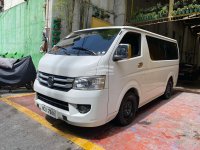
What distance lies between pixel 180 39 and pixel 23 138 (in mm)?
17661

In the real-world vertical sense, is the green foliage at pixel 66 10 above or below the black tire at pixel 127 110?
above

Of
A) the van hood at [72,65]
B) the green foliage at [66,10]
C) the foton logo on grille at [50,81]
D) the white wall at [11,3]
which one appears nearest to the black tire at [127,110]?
the van hood at [72,65]

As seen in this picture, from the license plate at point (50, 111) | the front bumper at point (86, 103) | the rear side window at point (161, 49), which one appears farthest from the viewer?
the rear side window at point (161, 49)

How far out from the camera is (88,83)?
353 centimetres

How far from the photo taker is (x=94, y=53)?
3871 mm

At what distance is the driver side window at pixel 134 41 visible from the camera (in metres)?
4.40

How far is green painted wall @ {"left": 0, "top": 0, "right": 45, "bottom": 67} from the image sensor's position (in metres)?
9.58

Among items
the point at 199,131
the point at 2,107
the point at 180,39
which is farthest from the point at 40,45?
the point at 180,39

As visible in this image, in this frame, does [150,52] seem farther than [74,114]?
Yes

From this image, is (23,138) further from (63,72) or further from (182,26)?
(182,26)

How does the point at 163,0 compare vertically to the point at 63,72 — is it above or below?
above

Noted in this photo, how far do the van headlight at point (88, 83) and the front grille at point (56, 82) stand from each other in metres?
0.11

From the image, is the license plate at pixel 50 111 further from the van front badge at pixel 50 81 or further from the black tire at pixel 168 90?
the black tire at pixel 168 90

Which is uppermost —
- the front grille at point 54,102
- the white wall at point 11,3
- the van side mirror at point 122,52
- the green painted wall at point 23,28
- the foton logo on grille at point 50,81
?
the white wall at point 11,3
